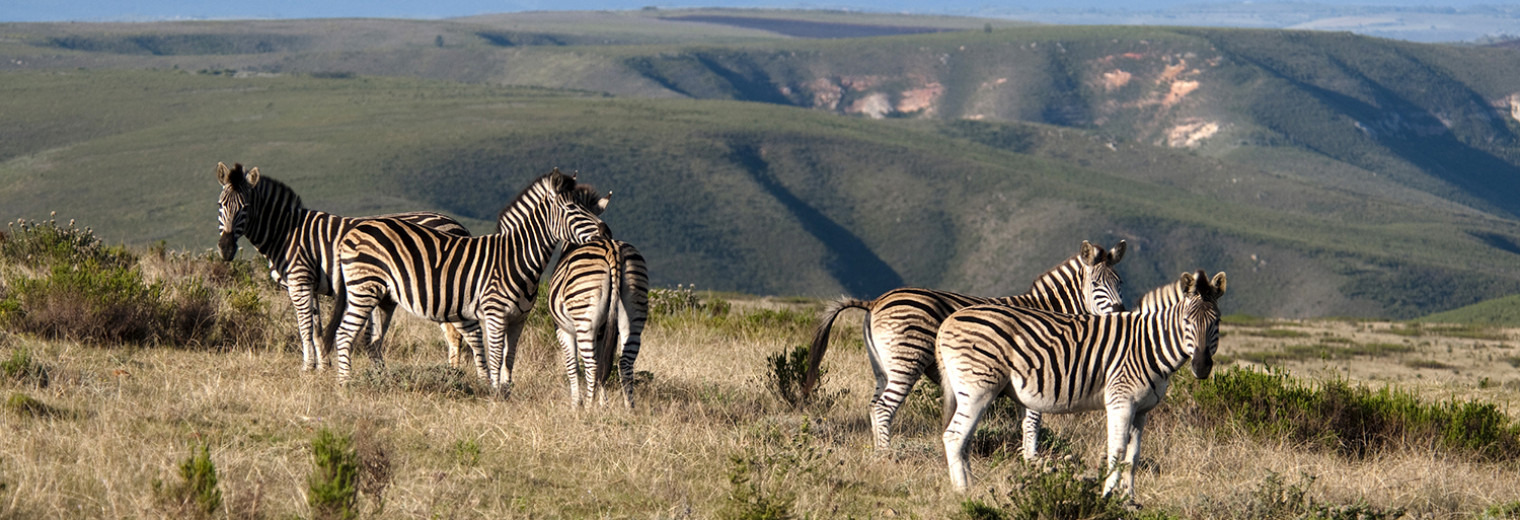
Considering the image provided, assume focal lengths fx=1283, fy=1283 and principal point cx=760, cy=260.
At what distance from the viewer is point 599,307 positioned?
31.3 feet

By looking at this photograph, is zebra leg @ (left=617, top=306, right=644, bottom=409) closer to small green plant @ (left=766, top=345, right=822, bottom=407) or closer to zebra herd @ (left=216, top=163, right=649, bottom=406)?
zebra herd @ (left=216, top=163, right=649, bottom=406)

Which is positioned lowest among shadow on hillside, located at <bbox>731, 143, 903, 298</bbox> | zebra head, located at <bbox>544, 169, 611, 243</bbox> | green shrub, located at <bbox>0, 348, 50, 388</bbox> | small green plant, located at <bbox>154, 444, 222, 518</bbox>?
shadow on hillside, located at <bbox>731, 143, 903, 298</bbox>

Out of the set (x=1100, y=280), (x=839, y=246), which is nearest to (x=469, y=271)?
(x=1100, y=280)

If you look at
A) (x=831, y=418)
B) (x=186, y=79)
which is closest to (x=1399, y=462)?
(x=831, y=418)

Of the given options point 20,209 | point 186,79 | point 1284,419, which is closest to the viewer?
point 1284,419

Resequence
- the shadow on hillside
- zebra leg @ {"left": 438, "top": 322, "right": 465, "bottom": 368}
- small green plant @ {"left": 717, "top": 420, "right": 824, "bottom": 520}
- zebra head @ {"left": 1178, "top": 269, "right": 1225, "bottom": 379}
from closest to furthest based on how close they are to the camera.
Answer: small green plant @ {"left": 717, "top": 420, "right": 824, "bottom": 520}
zebra head @ {"left": 1178, "top": 269, "right": 1225, "bottom": 379}
zebra leg @ {"left": 438, "top": 322, "right": 465, "bottom": 368}
the shadow on hillside

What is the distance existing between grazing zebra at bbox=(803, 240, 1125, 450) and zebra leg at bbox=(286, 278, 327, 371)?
4.26 meters

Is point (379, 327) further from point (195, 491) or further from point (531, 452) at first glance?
point (195, 491)

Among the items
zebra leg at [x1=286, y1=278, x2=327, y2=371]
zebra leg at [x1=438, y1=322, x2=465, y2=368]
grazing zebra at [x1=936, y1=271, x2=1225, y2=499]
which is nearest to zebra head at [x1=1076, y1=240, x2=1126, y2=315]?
grazing zebra at [x1=936, y1=271, x2=1225, y2=499]

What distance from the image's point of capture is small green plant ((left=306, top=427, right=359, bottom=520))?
19.4 feet

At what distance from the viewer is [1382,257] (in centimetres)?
12938

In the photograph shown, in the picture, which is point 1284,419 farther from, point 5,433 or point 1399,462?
point 5,433

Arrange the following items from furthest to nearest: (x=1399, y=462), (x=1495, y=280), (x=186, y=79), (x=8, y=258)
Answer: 1. (x=186, y=79)
2. (x=1495, y=280)
3. (x=8, y=258)
4. (x=1399, y=462)

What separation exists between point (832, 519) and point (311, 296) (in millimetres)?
5442
